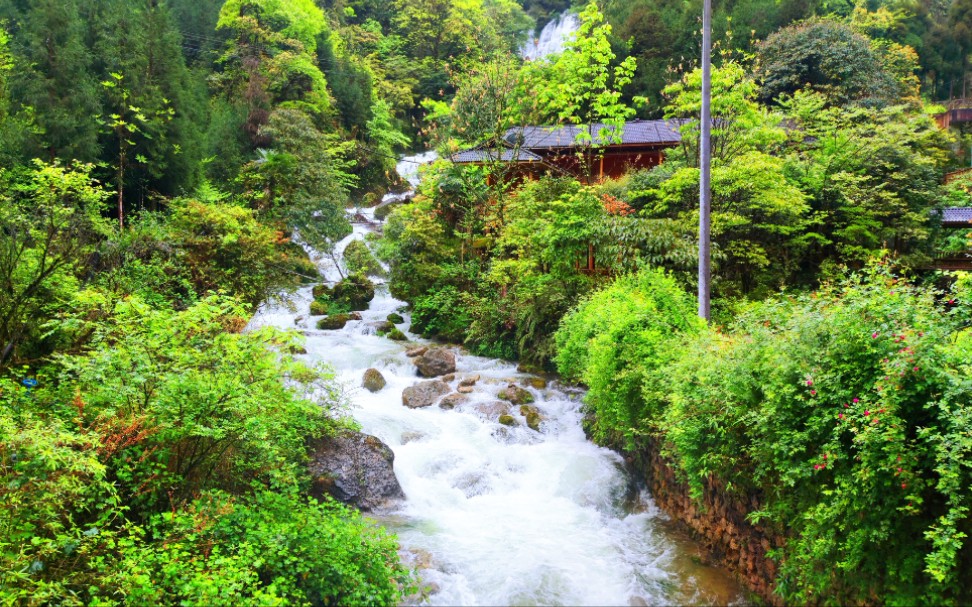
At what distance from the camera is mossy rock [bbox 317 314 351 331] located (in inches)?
738

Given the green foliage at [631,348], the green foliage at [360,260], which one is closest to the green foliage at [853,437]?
the green foliage at [631,348]

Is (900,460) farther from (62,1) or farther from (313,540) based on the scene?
(62,1)

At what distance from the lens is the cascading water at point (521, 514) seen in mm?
7344

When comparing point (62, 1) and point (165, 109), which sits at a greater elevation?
point (62, 1)

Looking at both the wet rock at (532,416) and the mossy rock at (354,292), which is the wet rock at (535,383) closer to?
the wet rock at (532,416)

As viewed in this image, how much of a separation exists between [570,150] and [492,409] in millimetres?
12447

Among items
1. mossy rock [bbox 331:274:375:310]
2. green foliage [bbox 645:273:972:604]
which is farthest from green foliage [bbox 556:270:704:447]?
mossy rock [bbox 331:274:375:310]

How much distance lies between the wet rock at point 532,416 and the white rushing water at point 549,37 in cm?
3478

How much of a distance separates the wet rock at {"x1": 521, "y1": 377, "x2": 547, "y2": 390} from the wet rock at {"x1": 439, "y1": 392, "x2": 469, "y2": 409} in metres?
1.67

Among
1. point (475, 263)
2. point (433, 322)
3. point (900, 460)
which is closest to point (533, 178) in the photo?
point (475, 263)

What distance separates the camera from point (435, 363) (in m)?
15.0

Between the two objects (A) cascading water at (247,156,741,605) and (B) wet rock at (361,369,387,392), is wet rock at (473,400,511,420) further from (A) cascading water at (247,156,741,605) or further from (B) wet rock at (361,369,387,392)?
(B) wet rock at (361,369,387,392)

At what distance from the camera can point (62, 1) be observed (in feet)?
48.2

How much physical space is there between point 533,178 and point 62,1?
14.4 m
